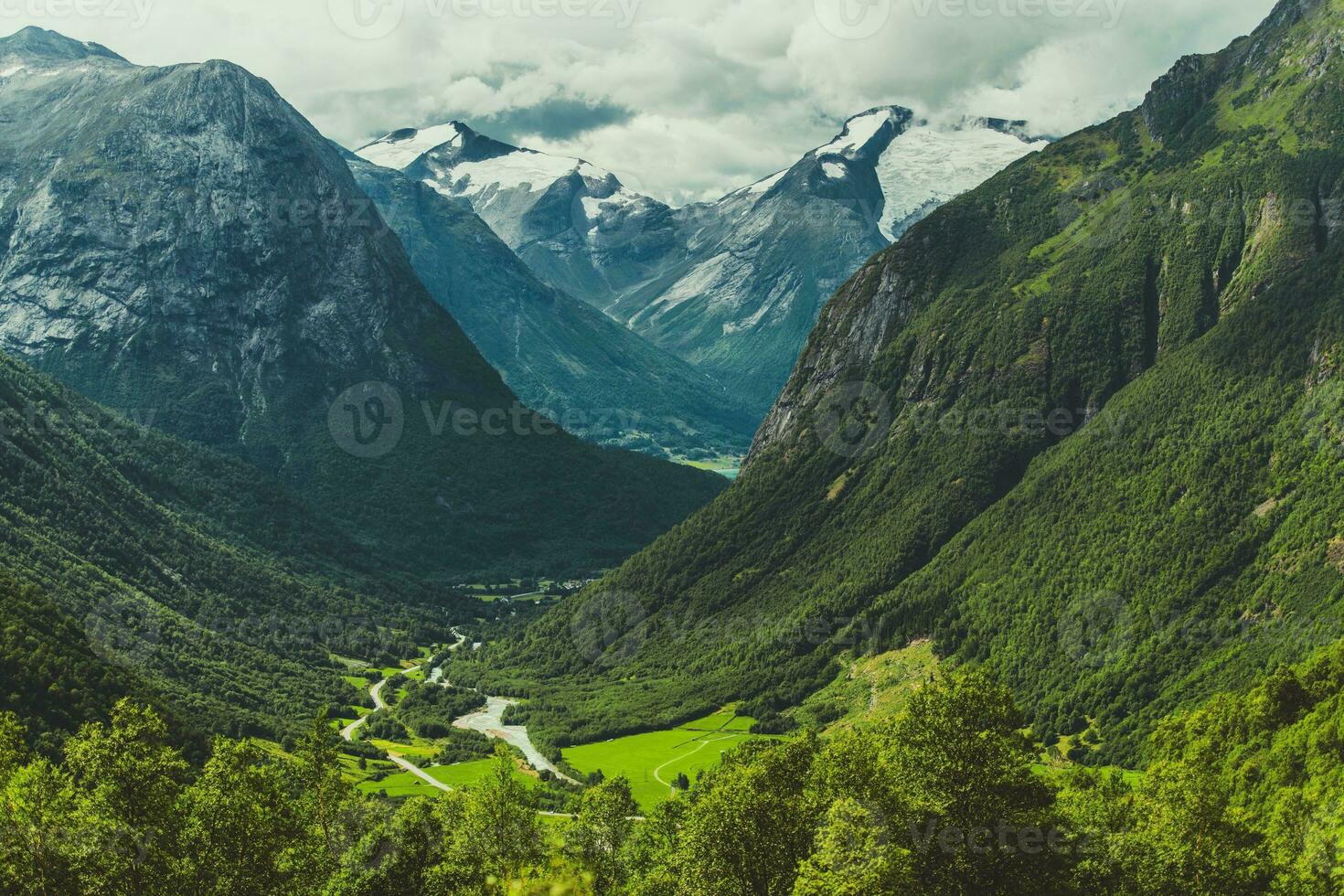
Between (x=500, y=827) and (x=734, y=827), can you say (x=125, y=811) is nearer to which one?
(x=500, y=827)

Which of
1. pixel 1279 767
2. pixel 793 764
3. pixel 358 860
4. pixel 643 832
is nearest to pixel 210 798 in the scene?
pixel 358 860

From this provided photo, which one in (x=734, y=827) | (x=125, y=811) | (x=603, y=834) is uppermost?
(x=734, y=827)

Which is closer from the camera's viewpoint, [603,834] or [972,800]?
[972,800]

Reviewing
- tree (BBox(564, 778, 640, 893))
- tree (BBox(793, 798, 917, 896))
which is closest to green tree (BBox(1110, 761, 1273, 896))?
tree (BBox(793, 798, 917, 896))

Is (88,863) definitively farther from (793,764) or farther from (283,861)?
(793,764)

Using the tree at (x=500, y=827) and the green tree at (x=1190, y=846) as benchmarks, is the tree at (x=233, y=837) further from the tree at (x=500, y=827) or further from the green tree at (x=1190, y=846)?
the green tree at (x=1190, y=846)

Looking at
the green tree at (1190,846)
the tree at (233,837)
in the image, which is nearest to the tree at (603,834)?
the tree at (233,837)

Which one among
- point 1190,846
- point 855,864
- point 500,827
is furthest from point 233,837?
point 1190,846

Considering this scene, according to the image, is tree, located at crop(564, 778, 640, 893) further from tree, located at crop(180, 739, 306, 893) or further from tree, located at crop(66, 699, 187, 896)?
tree, located at crop(66, 699, 187, 896)
